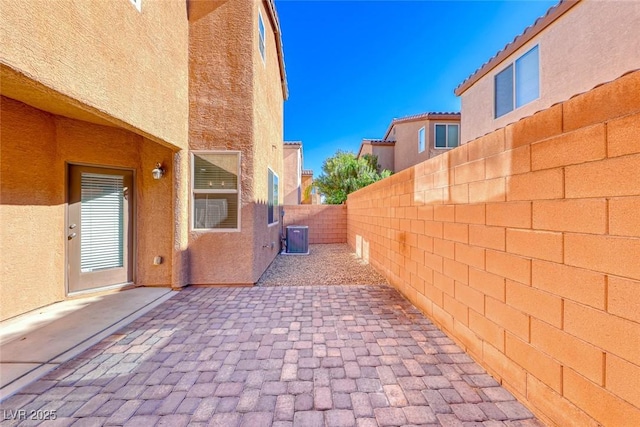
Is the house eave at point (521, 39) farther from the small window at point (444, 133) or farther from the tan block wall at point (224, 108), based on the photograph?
the tan block wall at point (224, 108)

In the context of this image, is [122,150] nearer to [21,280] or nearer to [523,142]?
[21,280]

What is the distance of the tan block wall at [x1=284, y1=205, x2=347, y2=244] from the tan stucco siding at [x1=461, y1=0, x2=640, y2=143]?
7239 mm

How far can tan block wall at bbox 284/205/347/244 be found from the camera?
11797 millimetres

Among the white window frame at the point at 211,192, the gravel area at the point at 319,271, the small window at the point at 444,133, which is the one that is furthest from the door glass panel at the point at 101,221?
the small window at the point at 444,133

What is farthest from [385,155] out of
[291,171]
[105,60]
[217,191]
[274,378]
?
[274,378]

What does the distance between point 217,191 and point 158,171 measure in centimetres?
116

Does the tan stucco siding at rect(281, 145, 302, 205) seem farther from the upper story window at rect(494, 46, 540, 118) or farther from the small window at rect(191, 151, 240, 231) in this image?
the upper story window at rect(494, 46, 540, 118)

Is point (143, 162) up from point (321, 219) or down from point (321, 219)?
up

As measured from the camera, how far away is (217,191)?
5.23 m

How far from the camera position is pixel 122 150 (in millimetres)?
4887

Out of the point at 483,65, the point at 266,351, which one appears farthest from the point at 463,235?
the point at 483,65

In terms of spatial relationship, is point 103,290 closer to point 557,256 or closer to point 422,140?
point 557,256

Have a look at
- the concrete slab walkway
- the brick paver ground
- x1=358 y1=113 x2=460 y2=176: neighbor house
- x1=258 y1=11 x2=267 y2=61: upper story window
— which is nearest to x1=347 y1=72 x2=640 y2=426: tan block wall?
the brick paver ground

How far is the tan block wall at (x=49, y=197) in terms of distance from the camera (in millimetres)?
3623
